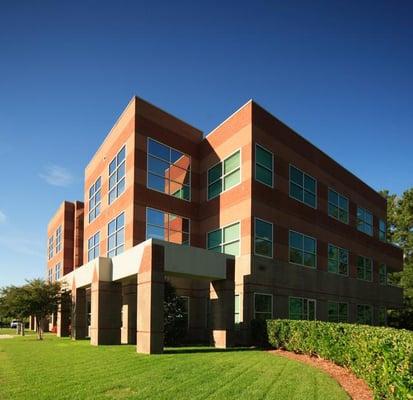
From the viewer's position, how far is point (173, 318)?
20.6 meters

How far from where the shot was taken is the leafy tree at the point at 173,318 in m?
20.5

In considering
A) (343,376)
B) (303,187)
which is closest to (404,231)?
(303,187)

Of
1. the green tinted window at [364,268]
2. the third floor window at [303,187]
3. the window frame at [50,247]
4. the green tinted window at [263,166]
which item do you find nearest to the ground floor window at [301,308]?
the third floor window at [303,187]

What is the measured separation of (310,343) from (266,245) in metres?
8.00

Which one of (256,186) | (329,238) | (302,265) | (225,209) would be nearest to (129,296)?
(225,209)

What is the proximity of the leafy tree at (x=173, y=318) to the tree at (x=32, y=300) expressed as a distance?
39.9ft

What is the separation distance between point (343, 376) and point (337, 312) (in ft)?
58.5

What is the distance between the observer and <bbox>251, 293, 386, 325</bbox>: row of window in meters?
22.8

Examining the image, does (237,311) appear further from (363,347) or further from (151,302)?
(363,347)

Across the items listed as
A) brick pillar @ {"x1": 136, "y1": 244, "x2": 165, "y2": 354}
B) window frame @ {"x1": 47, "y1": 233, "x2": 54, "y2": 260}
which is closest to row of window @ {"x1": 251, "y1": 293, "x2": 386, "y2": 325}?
brick pillar @ {"x1": 136, "y1": 244, "x2": 165, "y2": 354}

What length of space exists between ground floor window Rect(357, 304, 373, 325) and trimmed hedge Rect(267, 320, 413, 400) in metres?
15.2

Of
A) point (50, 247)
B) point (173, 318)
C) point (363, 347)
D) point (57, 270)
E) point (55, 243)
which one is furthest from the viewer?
point (50, 247)

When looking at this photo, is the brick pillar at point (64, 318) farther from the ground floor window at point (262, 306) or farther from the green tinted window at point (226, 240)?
the ground floor window at point (262, 306)

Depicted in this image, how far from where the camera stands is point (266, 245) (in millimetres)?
23844
